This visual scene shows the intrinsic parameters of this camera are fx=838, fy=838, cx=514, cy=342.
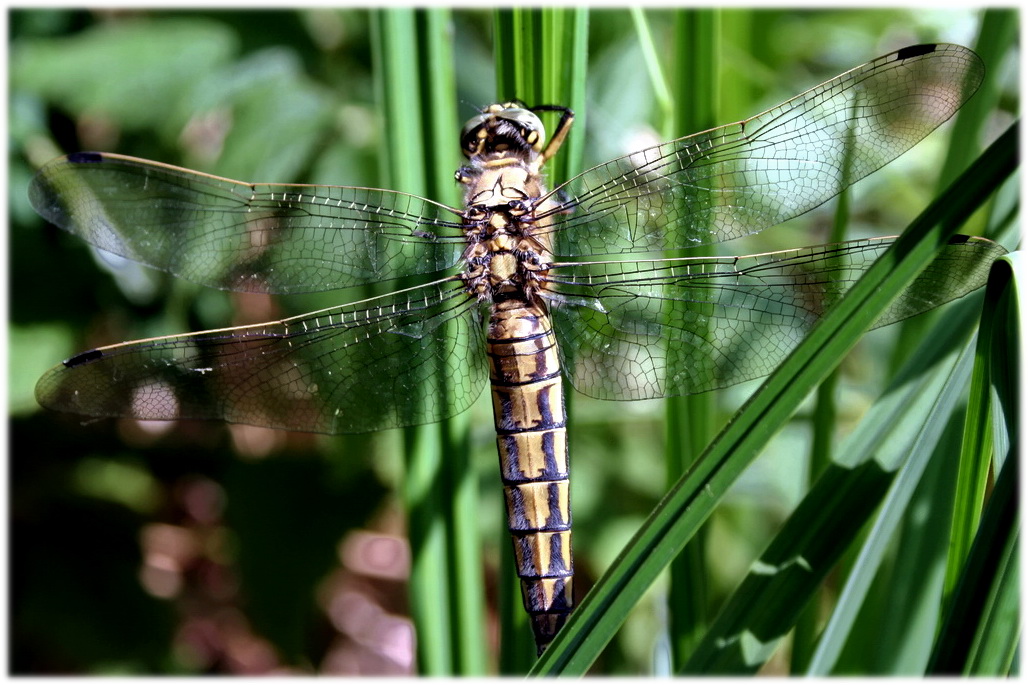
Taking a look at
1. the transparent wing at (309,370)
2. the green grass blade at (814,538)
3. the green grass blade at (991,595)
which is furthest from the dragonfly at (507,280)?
the green grass blade at (991,595)

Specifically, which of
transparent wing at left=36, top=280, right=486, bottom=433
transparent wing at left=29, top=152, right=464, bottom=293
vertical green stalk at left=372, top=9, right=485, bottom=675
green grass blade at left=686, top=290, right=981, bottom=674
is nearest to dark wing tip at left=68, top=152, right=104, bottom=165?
transparent wing at left=29, top=152, right=464, bottom=293

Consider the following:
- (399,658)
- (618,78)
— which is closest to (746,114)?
(618,78)

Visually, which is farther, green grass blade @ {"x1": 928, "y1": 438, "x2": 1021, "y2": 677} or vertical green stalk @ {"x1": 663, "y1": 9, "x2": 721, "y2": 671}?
vertical green stalk @ {"x1": 663, "y1": 9, "x2": 721, "y2": 671}

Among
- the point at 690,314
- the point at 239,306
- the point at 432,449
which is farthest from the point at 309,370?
the point at 239,306

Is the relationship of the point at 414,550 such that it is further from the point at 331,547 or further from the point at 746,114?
the point at 746,114

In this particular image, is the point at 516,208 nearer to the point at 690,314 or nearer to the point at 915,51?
the point at 690,314

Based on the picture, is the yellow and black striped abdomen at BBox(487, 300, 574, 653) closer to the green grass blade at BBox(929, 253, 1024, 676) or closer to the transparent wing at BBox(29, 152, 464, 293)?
the transparent wing at BBox(29, 152, 464, 293)
